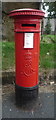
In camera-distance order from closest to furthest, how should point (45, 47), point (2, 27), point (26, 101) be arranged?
point (26, 101), point (45, 47), point (2, 27)

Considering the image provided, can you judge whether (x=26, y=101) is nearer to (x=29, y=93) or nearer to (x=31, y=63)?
(x=29, y=93)

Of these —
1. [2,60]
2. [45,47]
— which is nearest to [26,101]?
[2,60]

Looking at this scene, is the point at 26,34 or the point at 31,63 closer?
the point at 26,34

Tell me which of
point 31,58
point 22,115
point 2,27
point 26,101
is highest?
point 2,27

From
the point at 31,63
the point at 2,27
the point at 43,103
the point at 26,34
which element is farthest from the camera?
the point at 2,27

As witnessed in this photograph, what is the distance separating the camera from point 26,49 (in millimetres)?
2139

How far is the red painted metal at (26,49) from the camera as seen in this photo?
200 cm

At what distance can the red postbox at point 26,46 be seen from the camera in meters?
2.01

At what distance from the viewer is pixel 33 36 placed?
2127 millimetres

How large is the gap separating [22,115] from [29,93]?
37cm

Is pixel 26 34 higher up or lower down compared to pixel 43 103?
higher up

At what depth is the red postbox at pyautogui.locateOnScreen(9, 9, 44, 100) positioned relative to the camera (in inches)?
79.2

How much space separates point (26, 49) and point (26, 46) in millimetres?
47

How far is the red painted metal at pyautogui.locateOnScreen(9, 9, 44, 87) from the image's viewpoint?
2002mm
